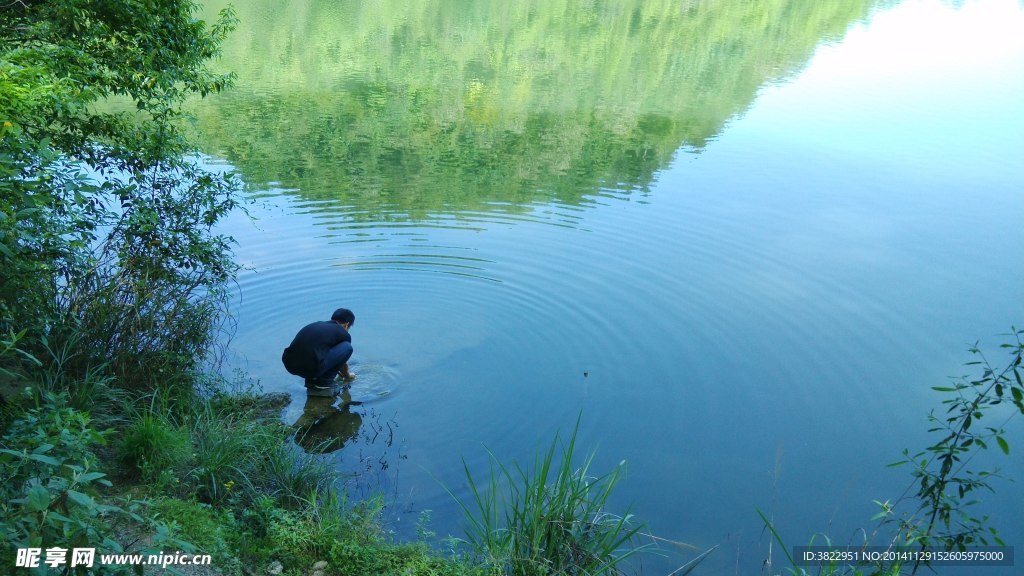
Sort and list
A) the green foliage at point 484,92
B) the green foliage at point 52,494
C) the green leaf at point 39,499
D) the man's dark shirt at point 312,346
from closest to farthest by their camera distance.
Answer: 1. the green leaf at point 39,499
2. the green foliage at point 52,494
3. the man's dark shirt at point 312,346
4. the green foliage at point 484,92

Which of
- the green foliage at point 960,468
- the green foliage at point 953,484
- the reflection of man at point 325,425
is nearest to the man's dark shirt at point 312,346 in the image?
the reflection of man at point 325,425

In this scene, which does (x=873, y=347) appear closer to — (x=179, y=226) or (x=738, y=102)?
(x=179, y=226)

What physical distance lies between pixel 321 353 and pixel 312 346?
0.39 ft

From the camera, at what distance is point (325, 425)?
775cm

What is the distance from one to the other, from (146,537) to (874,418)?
670cm

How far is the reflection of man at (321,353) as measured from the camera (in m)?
7.95

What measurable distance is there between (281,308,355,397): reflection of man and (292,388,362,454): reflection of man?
0.16 m

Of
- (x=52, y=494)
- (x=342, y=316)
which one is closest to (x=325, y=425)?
(x=342, y=316)

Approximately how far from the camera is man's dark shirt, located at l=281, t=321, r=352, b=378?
7926 millimetres

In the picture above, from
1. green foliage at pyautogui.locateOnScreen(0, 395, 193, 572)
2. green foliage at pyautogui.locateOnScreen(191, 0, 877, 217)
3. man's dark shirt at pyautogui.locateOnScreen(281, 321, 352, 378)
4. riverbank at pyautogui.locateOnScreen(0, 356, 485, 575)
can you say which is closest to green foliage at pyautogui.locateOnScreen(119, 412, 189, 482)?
riverbank at pyautogui.locateOnScreen(0, 356, 485, 575)

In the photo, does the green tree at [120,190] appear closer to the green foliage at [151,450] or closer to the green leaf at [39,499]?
the green foliage at [151,450]

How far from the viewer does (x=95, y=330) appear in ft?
22.1

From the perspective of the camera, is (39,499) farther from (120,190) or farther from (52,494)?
(120,190)

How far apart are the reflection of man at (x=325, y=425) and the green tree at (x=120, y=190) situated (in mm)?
1162
